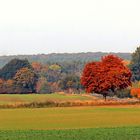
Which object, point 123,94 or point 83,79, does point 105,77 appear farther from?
point 123,94

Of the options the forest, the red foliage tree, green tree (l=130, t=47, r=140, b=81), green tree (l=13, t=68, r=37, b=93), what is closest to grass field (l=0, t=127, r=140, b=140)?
the red foliage tree

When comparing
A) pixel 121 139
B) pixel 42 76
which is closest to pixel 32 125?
pixel 121 139

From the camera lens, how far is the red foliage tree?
10056 cm

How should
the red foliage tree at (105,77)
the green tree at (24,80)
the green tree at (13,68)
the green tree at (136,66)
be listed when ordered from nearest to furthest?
the red foliage tree at (105,77) < the green tree at (24,80) < the green tree at (136,66) < the green tree at (13,68)

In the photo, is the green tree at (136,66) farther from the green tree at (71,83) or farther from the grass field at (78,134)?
the grass field at (78,134)

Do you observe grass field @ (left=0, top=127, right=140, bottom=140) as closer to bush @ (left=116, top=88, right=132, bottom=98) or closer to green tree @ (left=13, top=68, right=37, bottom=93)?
bush @ (left=116, top=88, right=132, bottom=98)

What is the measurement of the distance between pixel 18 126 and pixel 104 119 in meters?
10.9

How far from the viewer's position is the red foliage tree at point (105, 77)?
3959 inches

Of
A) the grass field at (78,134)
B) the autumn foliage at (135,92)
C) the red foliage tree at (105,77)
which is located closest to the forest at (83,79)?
the red foliage tree at (105,77)

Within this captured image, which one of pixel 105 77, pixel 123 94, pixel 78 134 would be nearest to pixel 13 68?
pixel 123 94

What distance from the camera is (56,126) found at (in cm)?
4725

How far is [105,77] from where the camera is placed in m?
101

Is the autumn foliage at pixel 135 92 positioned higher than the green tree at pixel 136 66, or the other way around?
the green tree at pixel 136 66

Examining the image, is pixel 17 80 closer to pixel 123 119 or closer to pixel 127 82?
pixel 127 82
